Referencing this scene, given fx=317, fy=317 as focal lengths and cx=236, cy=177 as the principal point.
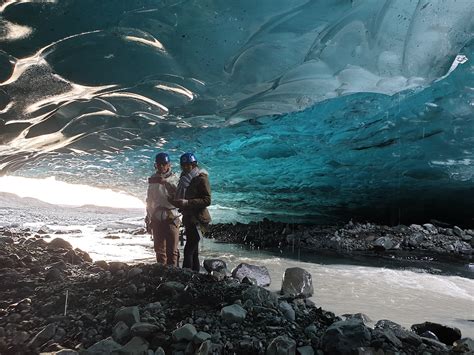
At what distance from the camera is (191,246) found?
4.96 metres

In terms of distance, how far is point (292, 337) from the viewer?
288cm

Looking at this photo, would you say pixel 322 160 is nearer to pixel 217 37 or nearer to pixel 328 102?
pixel 328 102

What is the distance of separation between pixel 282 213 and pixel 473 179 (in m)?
12.4

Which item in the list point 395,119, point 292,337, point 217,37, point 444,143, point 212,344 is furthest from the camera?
point 444,143

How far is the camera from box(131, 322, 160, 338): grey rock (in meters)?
2.81

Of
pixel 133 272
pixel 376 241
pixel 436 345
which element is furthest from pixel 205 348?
pixel 376 241

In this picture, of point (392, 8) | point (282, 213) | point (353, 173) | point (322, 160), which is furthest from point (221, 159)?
point (282, 213)

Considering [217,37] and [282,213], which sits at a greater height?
[217,37]

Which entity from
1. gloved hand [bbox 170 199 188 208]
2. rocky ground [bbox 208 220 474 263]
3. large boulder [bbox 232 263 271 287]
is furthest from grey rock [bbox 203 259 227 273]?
rocky ground [bbox 208 220 474 263]

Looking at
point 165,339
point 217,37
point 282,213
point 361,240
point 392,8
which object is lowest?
point 165,339

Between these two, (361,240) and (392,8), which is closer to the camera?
(392,8)

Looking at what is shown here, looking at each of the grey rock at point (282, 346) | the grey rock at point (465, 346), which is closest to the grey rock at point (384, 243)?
the grey rock at point (465, 346)

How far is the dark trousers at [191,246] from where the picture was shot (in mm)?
4855

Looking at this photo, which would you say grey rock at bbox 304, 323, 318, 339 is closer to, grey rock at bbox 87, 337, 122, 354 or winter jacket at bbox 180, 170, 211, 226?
grey rock at bbox 87, 337, 122, 354
